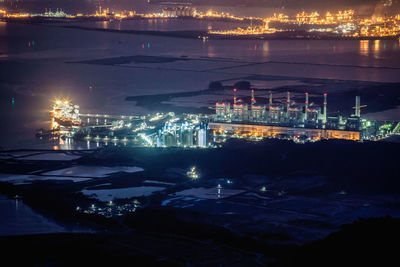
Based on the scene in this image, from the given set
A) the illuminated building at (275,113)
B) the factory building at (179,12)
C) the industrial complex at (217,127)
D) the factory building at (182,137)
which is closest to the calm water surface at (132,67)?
the industrial complex at (217,127)

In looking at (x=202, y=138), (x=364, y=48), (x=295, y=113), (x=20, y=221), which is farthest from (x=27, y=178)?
(x=364, y=48)

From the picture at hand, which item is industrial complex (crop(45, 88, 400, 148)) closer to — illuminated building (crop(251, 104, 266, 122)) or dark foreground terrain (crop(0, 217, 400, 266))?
illuminated building (crop(251, 104, 266, 122))

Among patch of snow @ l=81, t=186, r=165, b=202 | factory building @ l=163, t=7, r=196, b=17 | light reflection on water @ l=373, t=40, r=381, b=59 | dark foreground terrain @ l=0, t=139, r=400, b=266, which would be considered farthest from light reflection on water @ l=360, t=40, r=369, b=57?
factory building @ l=163, t=7, r=196, b=17

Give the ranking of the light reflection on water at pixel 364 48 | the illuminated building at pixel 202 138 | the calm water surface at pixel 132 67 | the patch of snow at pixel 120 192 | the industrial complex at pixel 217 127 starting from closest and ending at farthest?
the patch of snow at pixel 120 192 < the illuminated building at pixel 202 138 < the industrial complex at pixel 217 127 < the calm water surface at pixel 132 67 < the light reflection on water at pixel 364 48

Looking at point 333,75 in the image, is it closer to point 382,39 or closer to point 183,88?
point 183,88

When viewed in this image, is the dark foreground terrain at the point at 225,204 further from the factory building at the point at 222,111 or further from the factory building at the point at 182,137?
the factory building at the point at 222,111

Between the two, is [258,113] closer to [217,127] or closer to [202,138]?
[217,127]

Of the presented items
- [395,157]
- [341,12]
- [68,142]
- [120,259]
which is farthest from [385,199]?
[341,12]

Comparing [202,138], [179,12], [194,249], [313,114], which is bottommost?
[194,249]

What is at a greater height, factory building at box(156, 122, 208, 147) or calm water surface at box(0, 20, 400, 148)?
calm water surface at box(0, 20, 400, 148)

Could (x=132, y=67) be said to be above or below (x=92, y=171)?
above

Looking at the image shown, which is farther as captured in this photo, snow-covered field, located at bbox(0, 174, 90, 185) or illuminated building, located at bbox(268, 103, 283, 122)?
illuminated building, located at bbox(268, 103, 283, 122)

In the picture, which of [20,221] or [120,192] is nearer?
[20,221]
